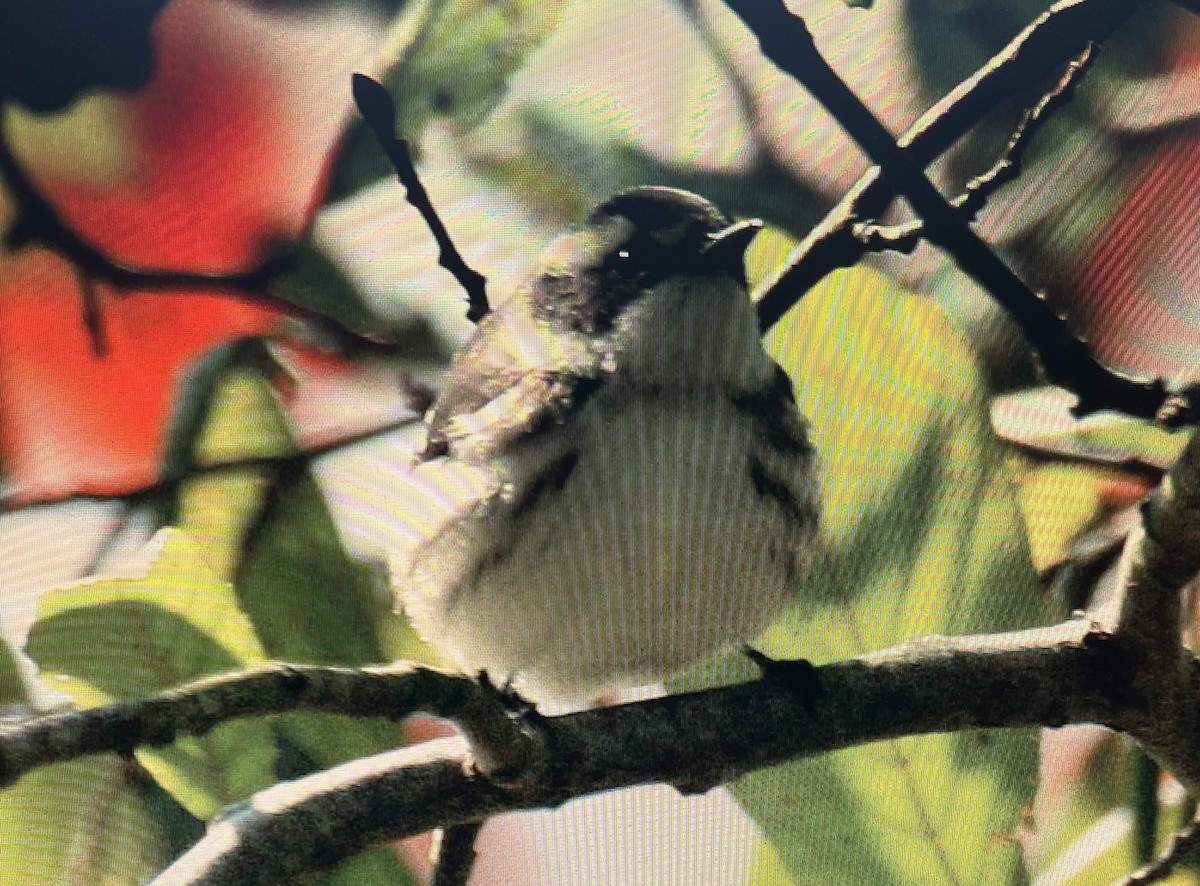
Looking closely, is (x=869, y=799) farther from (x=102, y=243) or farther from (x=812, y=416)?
(x=102, y=243)

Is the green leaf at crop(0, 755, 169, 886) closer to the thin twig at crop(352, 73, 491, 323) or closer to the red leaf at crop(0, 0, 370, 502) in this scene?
the red leaf at crop(0, 0, 370, 502)

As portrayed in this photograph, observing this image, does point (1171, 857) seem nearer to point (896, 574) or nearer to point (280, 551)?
point (896, 574)

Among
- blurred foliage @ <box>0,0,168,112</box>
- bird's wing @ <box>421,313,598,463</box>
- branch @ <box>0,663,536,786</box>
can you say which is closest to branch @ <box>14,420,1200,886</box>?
branch @ <box>0,663,536,786</box>

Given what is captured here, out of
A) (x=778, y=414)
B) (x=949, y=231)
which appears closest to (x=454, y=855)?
(x=778, y=414)

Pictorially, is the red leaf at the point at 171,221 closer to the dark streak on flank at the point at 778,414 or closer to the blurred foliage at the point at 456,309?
the blurred foliage at the point at 456,309

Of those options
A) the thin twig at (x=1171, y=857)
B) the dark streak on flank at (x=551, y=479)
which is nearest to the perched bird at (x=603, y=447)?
the dark streak on flank at (x=551, y=479)
